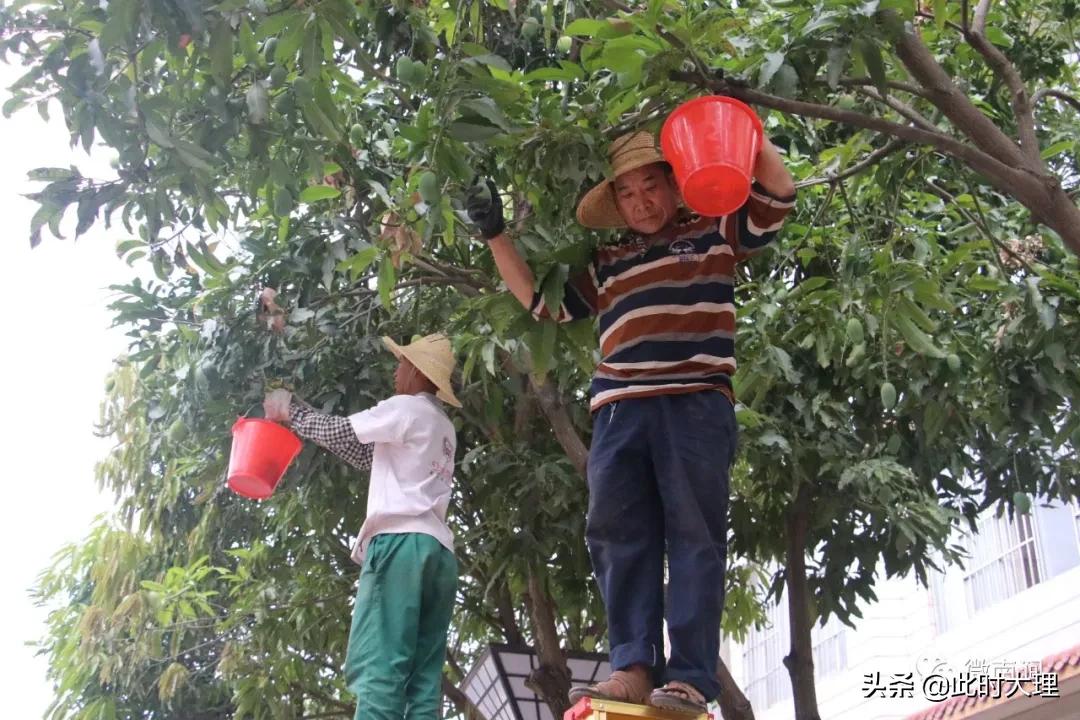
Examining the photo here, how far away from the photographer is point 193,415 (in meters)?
6.29

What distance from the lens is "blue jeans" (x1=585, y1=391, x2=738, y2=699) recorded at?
343 centimetres

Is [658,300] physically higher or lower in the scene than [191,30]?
lower

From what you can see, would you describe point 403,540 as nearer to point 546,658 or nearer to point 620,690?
point 620,690

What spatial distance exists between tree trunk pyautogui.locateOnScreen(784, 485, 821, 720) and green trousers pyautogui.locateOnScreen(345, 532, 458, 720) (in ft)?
9.35

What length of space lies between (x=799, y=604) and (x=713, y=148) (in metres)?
4.00

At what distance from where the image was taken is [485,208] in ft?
12.4

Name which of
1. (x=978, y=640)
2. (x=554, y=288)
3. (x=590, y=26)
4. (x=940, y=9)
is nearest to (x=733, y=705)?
(x=554, y=288)

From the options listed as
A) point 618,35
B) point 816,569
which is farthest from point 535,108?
point 816,569

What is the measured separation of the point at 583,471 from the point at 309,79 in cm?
272

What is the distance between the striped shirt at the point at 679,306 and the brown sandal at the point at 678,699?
0.87 meters

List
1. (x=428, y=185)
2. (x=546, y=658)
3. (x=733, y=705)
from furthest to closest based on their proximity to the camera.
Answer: (x=546, y=658) < (x=733, y=705) < (x=428, y=185)

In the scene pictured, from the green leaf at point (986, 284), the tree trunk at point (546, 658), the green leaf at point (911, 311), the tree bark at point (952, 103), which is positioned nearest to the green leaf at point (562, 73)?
the tree bark at point (952, 103)

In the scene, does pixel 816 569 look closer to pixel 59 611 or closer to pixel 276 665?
pixel 276 665

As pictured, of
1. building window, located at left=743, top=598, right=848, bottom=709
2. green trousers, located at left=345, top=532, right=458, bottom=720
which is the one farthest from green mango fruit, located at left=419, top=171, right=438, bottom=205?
building window, located at left=743, top=598, right=848, bottom=709
